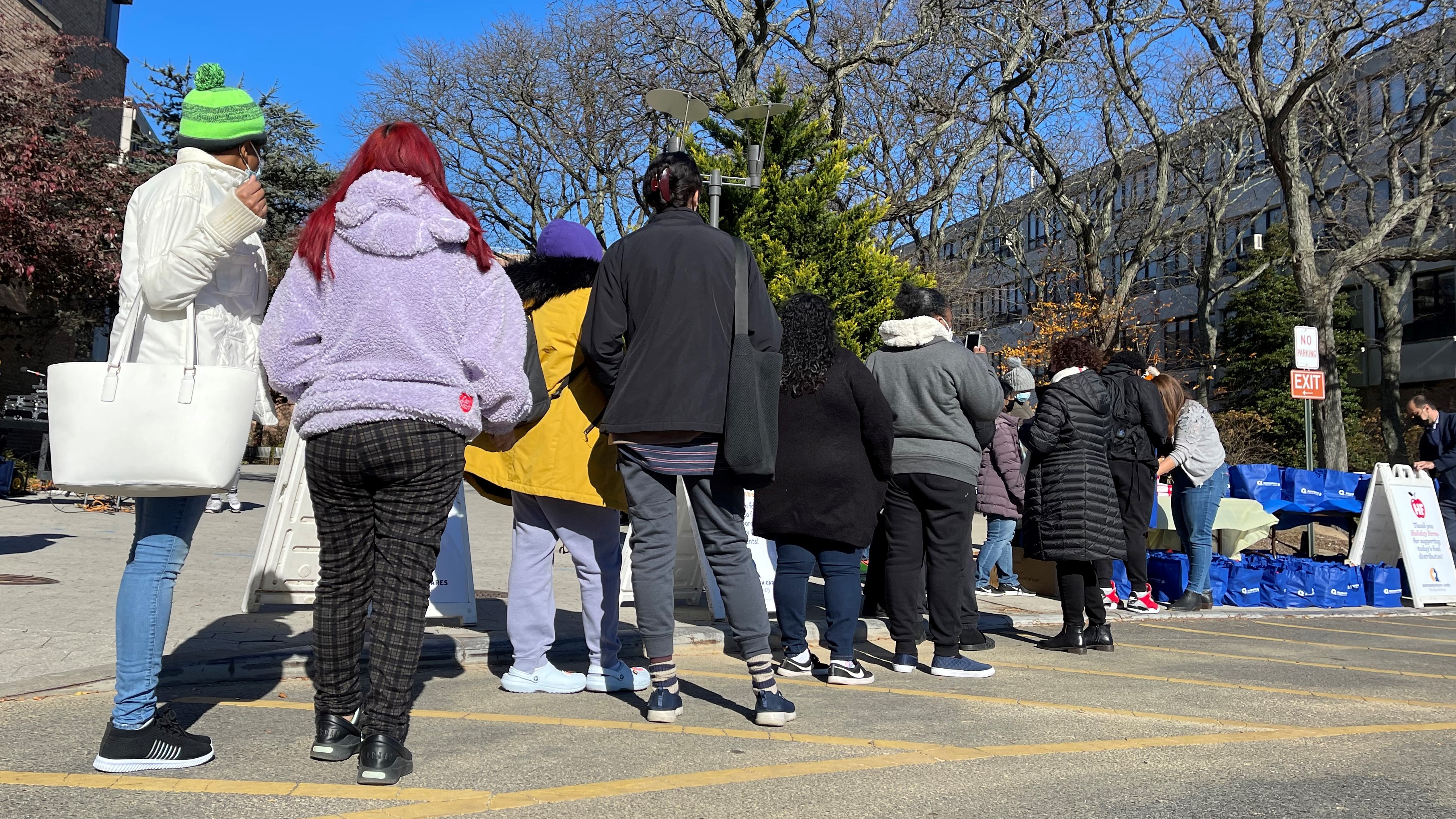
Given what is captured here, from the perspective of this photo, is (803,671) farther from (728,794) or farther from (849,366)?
(728,794)

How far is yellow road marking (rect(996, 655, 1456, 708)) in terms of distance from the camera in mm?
5520

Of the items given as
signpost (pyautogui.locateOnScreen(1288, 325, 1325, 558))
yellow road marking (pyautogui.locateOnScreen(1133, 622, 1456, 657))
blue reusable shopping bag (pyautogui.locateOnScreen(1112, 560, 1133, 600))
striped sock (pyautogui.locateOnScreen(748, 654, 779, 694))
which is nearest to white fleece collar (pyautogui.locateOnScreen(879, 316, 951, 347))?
striped sock (pyautogui.locateOnScreen(748, 654, 779, 694))

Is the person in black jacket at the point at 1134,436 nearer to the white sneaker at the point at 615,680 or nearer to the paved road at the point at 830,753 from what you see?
the paved road at the point at 830,753

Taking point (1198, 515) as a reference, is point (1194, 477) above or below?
above

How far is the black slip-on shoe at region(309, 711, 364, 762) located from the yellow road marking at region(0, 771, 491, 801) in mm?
221

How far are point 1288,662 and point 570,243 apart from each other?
467 centimetres

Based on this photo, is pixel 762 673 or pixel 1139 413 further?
pixel 1139 413

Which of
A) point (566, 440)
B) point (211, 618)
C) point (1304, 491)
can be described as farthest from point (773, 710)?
point (1304, 491)

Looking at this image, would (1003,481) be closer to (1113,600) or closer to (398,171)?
(1113,600)

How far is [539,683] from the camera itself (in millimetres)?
5078

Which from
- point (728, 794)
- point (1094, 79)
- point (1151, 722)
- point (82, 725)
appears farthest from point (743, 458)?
point (1094, 79)

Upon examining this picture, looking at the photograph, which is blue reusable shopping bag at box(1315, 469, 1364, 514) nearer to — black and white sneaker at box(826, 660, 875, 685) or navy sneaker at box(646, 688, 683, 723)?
Answer: black and white sneaker at box(826, 660, 875, 685)

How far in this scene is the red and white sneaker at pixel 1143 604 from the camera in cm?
913

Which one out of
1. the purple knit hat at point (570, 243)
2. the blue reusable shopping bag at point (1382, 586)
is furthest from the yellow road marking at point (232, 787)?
the blue reusable shopping bag at point (1382, 586)
